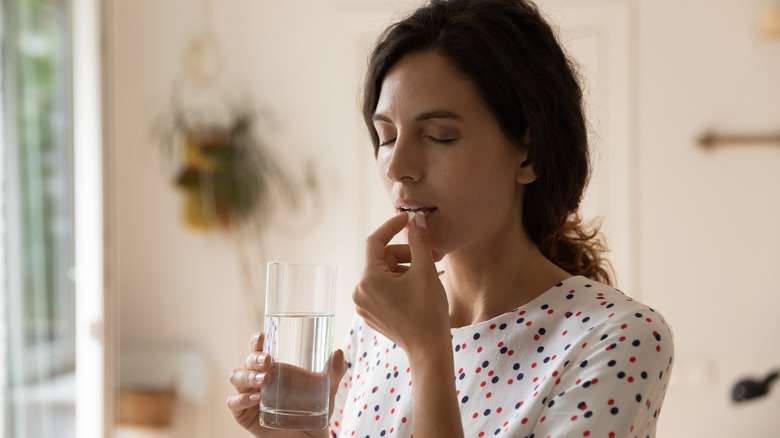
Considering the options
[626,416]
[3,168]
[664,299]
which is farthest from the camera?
[664,299]

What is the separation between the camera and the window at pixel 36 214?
2604 mm

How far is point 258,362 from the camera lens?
1126mm

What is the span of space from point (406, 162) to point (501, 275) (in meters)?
0.25

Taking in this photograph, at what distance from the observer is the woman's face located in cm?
113

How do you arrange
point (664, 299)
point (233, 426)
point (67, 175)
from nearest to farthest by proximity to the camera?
1. point (67, 175)
2. point (664, 299)
3. point (233, 426)

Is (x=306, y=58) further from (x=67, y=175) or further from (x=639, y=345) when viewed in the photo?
(x=639, y=345)

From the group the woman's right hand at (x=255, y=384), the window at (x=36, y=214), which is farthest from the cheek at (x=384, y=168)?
the window at (x=36, y=214)

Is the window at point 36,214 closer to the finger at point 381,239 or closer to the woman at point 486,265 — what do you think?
the woman at point 486,265

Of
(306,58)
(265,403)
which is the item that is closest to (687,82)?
(306,58)

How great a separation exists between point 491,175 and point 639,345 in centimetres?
29

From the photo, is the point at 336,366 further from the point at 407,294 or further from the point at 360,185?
the point at 360,185

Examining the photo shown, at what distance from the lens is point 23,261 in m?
2.69

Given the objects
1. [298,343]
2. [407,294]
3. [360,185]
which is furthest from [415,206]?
[360,185]

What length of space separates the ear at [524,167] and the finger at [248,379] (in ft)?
1.45
